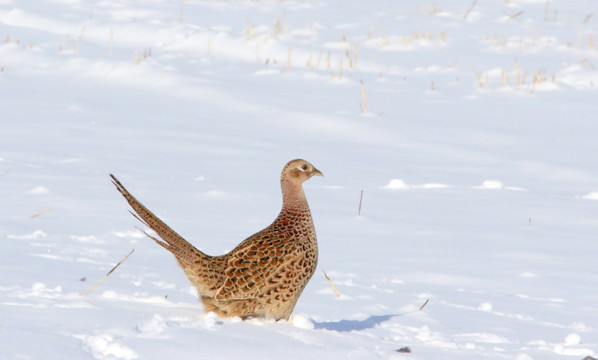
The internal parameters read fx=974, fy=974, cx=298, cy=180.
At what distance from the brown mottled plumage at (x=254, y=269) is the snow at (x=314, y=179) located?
0.16 m

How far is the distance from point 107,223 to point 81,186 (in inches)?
41.1

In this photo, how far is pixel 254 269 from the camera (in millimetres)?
4227

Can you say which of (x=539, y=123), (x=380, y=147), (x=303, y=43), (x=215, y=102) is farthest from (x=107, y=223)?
(x=303, y=43)

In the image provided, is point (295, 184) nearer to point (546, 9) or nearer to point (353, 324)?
point (353, 324)

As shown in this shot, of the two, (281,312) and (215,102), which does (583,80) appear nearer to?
(215,102)

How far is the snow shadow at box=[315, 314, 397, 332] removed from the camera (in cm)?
433

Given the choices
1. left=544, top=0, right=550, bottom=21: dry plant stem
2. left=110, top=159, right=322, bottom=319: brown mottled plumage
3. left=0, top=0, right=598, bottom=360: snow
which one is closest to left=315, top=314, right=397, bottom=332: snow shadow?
left=0, top=0, right=598, bottom=360: snow

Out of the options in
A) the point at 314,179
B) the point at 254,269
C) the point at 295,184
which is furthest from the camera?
the point at 314,179

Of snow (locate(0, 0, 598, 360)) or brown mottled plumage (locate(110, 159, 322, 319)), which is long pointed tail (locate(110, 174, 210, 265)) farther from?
snow (locate(0, 0, 598, 360))

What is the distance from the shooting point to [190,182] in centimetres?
761

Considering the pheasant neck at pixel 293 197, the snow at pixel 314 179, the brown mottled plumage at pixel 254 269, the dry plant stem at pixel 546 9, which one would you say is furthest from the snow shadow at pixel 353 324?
the dry plant stem at pixel 546 9

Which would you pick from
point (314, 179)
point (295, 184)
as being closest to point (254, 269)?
point (295, 184)

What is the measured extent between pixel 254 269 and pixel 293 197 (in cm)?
48

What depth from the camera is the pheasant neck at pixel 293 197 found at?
14.8 ft
